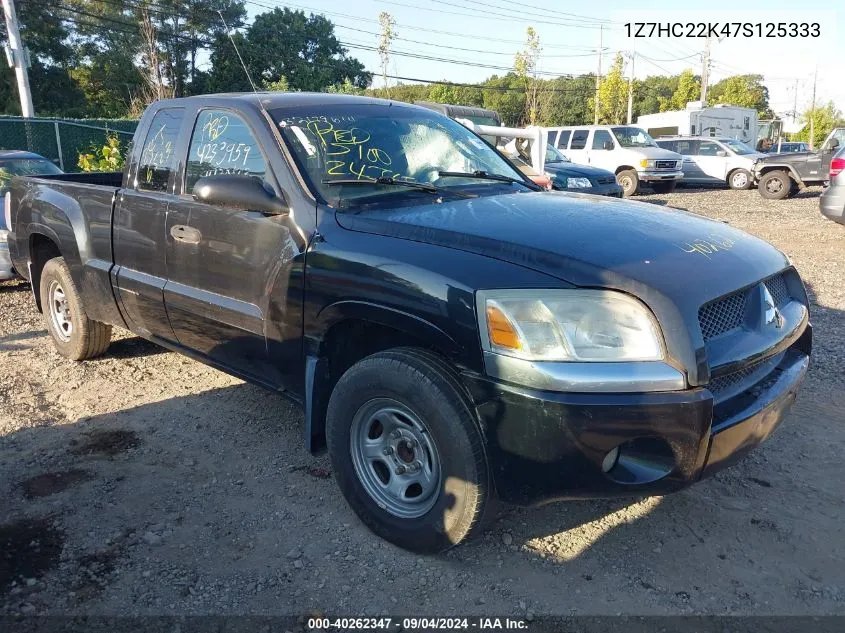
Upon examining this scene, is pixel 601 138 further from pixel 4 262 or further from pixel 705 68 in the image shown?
pixel 705 68

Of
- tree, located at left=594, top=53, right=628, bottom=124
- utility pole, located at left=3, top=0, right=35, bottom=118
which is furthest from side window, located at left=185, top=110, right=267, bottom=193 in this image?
tree, located at left=594, top=53, right=628, bottom=124

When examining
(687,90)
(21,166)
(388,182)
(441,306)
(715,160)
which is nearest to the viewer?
(441,306)

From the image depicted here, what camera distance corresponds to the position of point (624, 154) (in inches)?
734

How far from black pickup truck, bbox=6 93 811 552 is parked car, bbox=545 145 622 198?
1067 centimetres

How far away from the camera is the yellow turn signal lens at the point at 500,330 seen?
2379 millimetres

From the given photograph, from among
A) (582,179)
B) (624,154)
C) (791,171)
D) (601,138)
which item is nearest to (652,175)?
(624,154)

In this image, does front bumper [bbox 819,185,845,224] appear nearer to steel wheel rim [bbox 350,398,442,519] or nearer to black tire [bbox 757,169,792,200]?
black tire [bbox 757,169,792,200]

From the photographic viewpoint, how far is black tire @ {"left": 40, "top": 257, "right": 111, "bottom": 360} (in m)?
4.95

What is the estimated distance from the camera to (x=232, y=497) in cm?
337

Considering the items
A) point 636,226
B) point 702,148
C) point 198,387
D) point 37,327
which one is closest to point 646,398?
point 636,226

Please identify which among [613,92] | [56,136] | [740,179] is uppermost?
[613,92]

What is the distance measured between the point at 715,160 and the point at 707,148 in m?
0.62

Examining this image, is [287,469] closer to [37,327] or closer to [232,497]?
[232,497]

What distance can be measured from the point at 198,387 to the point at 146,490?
143cm
